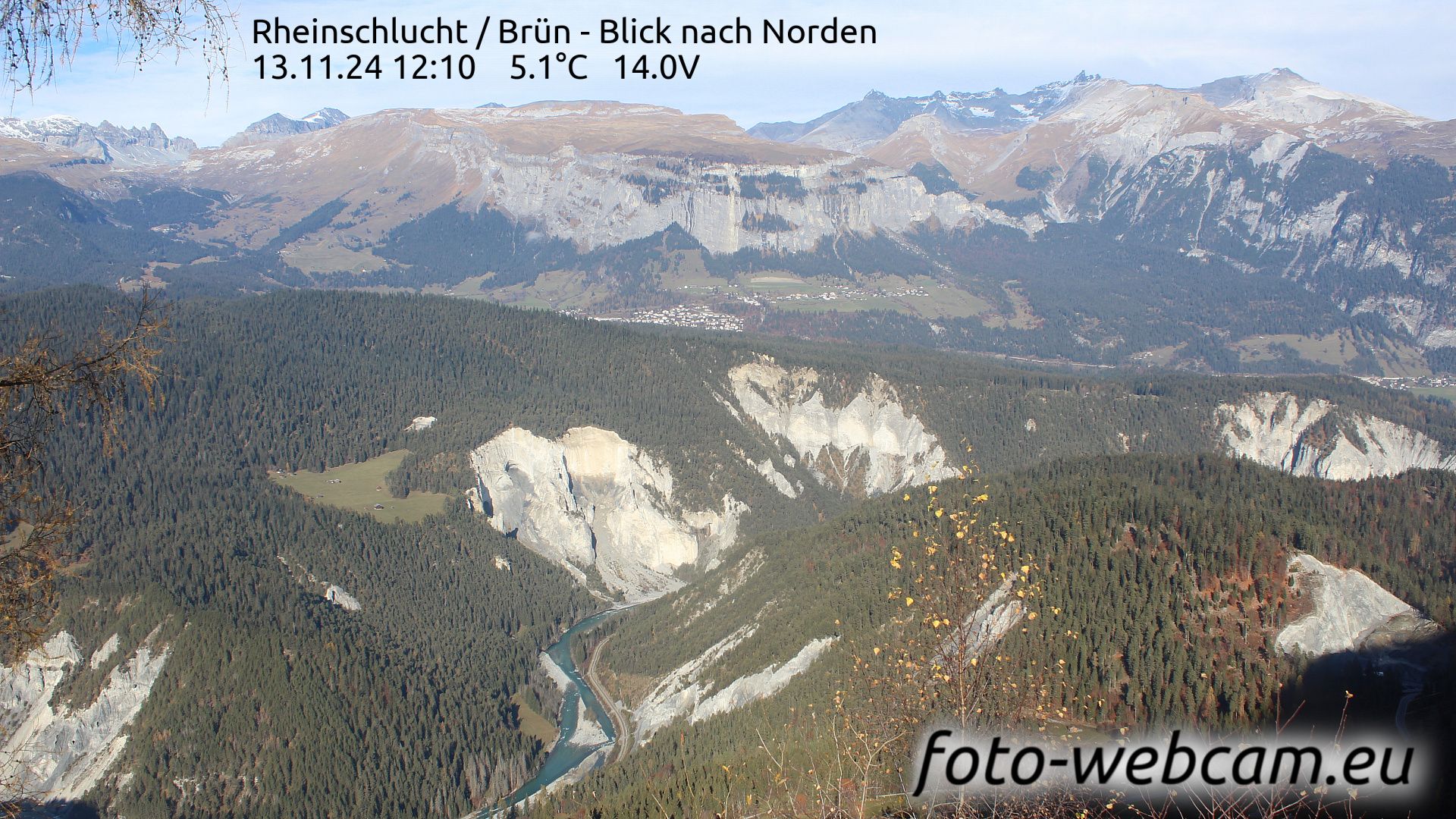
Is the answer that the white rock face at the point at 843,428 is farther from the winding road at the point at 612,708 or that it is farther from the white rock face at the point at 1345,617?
the white rock face at the point at 1345,617

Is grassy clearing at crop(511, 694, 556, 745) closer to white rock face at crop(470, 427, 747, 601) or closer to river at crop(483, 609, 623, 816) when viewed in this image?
river at crop(483, 609, 623, 816)

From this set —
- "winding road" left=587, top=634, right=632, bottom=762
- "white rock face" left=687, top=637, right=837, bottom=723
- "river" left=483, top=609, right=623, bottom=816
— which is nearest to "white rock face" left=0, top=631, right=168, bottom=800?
"river" left=483, top=609, right=623, bottom=816

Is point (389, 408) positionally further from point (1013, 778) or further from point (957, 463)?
point (1013, 778)

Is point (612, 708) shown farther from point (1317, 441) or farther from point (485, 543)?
point (1317, 441)

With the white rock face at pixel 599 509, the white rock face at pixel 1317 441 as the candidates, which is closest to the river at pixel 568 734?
the white rock face at pixel 599 509

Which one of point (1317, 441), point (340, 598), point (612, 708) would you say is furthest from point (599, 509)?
point (1317, 441)

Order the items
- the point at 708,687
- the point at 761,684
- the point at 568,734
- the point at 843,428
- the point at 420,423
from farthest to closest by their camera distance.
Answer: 1. the point at 843,428
2. the point at 420,423
3. the point at 568,734
4. the point at 708,687
5. the point at 761,684

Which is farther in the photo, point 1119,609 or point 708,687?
point 708,687
